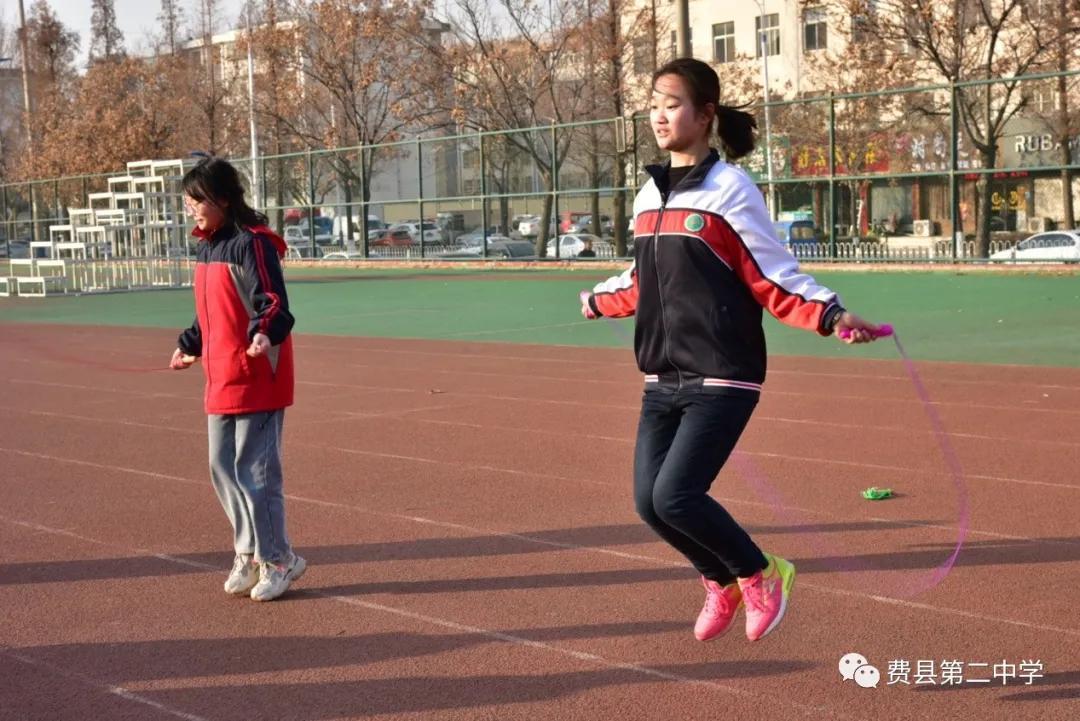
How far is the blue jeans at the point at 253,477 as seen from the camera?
6.03 m

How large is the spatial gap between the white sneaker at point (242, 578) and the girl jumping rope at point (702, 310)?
1998mm

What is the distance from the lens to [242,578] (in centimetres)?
611

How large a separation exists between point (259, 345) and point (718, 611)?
2.08m

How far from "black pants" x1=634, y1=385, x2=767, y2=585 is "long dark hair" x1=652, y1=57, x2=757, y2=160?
892 mm

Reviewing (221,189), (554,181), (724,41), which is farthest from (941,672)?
(724,41)

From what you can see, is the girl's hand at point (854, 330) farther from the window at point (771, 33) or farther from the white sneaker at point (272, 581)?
the window at point (771, 33)

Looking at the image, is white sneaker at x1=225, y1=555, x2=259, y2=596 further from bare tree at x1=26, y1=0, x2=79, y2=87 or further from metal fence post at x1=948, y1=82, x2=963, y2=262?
bare tree at x1=26, y1=0, x2=79, y2=87

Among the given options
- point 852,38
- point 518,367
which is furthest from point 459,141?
point 518,367

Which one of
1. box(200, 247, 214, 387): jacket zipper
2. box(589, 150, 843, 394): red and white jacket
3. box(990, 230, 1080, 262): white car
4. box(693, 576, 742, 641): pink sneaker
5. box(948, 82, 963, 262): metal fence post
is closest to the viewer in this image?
box(589, 150, 843, 394): red and white jacket

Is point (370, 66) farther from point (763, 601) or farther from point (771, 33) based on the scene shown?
point (763, 601)

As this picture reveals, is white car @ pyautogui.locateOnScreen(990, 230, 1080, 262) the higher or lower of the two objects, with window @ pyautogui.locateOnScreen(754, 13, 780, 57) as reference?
lower

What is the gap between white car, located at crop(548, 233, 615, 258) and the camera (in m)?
34.5

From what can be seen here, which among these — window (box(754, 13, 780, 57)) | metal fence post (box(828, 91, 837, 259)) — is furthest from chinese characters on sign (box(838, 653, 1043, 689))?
window (box(754, 13, 780, 57))

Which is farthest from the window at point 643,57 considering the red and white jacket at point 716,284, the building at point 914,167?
the red and white jacket at point 716,284
